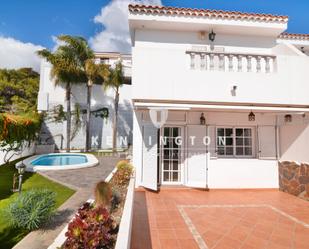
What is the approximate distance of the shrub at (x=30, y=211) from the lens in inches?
350

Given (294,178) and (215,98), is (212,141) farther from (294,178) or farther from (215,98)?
(294,178)

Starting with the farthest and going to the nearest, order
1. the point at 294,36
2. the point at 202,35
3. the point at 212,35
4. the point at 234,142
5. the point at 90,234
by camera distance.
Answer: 1. the point at 294,36
2. the point at 202,35
3. the point at 212,35
4. the point at 234,142
5. the point at 90,234

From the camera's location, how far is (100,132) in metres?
37.4

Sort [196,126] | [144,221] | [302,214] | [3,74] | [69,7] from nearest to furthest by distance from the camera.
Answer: [144,221]
[302,214]
[196,126]
[69,7]
[3,74]

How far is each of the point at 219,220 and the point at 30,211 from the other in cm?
846

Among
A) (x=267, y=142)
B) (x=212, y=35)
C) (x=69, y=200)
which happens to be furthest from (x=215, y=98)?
(x=69, y=200)

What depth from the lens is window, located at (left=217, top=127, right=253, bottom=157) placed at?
16328 mm

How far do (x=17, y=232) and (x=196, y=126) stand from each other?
1196 cm

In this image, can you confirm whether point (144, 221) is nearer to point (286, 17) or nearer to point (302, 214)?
point (302, 214)

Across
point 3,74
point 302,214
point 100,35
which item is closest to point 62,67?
point 3,74

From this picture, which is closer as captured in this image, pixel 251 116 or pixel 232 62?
pixel 232 62

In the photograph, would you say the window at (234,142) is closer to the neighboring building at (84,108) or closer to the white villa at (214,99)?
the white villa at (214,99)

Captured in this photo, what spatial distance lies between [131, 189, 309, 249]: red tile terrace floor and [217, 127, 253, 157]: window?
2979mm

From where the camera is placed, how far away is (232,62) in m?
14.0
